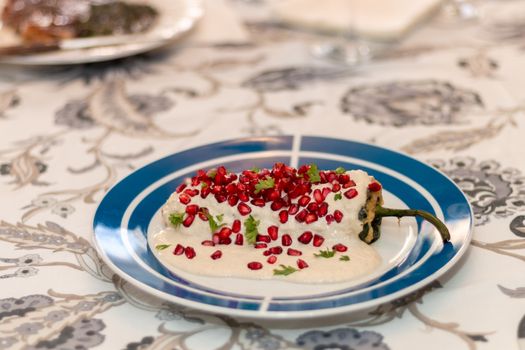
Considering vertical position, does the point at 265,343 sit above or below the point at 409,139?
below

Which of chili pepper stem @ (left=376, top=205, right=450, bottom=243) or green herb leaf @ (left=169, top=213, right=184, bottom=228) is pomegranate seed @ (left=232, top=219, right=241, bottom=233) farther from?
chili pepper stem @ (left=376, top=205, right=450, bottom=243)

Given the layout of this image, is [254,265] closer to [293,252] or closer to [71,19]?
[293,252]

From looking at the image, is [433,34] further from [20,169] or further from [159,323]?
[159,323]

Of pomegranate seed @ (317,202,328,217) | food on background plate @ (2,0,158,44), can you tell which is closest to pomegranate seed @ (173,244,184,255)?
pomegranate seed @ (317,202,328,217)

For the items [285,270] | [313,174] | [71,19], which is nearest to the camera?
[285,270]

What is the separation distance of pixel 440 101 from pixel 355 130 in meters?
0.25

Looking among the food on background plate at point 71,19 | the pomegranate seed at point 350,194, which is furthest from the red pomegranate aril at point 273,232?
the food on background plate at point 71,19

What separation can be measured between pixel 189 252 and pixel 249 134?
1.95 feet

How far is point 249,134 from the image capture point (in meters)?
1.70

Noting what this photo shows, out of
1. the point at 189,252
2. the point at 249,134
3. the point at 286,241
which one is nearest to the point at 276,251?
the point at 286,241

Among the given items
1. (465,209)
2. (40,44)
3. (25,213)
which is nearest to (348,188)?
(465,209)

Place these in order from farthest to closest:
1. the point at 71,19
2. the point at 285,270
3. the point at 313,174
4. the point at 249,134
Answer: the point at 71,19 → the point at 249,134 → the point at 313,174 → the point at 285,270

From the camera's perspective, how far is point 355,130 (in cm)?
171

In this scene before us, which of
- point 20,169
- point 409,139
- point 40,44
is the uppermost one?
point 40,44
